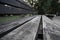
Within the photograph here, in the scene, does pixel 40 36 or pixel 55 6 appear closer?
pixel 40 36

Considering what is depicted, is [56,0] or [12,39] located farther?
[56,0]

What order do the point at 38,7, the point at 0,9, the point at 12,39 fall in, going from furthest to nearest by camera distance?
the point at 38,7 → the point at 0,9 → the point at 12,39

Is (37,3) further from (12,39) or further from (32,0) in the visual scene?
(12,39)

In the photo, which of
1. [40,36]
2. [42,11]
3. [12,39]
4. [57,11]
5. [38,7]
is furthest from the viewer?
[57,11]

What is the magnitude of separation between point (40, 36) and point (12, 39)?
446mm

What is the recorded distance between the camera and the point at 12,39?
0.52 m

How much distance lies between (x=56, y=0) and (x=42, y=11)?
19.6 feet

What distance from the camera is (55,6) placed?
17812 millimetres

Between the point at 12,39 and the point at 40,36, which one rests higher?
the point at 12,39

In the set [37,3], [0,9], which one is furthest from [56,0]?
[0,9]

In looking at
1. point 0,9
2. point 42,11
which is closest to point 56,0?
point 42,11

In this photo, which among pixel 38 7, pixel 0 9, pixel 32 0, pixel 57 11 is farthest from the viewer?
pixel 57 11

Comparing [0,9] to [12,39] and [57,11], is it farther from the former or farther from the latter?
[57,11]

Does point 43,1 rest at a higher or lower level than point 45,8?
higher
